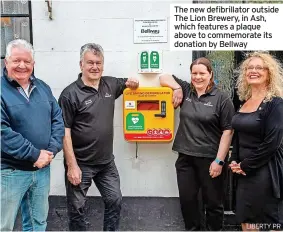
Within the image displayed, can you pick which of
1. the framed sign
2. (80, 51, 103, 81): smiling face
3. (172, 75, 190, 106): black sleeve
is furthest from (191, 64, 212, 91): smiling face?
(80, 51, 103, 81): smiling face

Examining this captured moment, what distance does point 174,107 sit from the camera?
140 inches

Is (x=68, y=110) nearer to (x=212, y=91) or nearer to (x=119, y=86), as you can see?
(x=119, y=86)

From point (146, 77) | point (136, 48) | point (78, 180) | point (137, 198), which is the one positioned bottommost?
point (137, 198)

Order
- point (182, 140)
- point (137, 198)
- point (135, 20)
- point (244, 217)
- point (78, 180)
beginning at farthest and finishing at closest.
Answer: point (137, 198) < point (135, 20) < point (182, 140) < point (78, 180) < point (244, 217)

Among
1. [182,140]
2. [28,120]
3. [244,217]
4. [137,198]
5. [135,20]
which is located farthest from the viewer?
[137,198]

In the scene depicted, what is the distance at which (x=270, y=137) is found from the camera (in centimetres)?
281

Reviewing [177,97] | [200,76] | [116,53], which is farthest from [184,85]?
[116,53]


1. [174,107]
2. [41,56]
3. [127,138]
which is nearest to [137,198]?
[127,138]

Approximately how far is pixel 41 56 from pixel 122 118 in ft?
3.30

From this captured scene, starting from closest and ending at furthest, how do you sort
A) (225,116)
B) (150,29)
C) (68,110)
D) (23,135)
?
(23,135)
(68,110)
(225,116)
(150,29)

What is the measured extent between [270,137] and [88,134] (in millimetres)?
1442

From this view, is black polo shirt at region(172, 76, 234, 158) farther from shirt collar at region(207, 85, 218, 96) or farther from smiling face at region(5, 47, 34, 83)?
smiling face at region(5, 47, 34, 83)

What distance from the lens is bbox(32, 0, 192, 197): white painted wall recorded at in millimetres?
3723

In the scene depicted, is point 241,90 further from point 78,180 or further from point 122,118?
point 78,180
